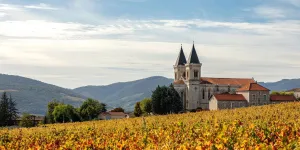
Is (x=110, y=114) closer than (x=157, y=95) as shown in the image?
No

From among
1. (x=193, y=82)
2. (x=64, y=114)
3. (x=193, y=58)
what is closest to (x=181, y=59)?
(x=193, y=58)

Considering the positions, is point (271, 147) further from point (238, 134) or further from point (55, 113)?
point (55, 113)

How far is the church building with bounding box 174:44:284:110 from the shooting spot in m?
105

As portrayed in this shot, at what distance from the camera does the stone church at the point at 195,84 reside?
114 m

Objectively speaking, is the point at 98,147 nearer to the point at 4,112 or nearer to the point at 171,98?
the point at 171,98

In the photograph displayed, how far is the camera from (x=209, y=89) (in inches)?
4614

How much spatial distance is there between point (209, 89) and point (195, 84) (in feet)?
16.1

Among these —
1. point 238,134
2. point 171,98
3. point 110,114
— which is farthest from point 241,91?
point 238,134

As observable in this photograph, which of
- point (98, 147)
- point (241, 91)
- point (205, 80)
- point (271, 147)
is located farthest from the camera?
point (205, 80)

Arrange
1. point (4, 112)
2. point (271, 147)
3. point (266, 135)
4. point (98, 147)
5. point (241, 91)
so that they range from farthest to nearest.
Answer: point (241, 91), point (4, 112), point (266, 135), point (98, 147), point (271, 147)

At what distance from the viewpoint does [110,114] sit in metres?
122

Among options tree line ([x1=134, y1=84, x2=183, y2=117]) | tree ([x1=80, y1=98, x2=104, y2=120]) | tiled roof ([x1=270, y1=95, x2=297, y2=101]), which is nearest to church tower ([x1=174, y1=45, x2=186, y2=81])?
tree line ([x1=134, y1=84, x2=183, y2=117])

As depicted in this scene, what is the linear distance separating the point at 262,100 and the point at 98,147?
317 feet

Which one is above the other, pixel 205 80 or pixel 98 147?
pixel 205 80
